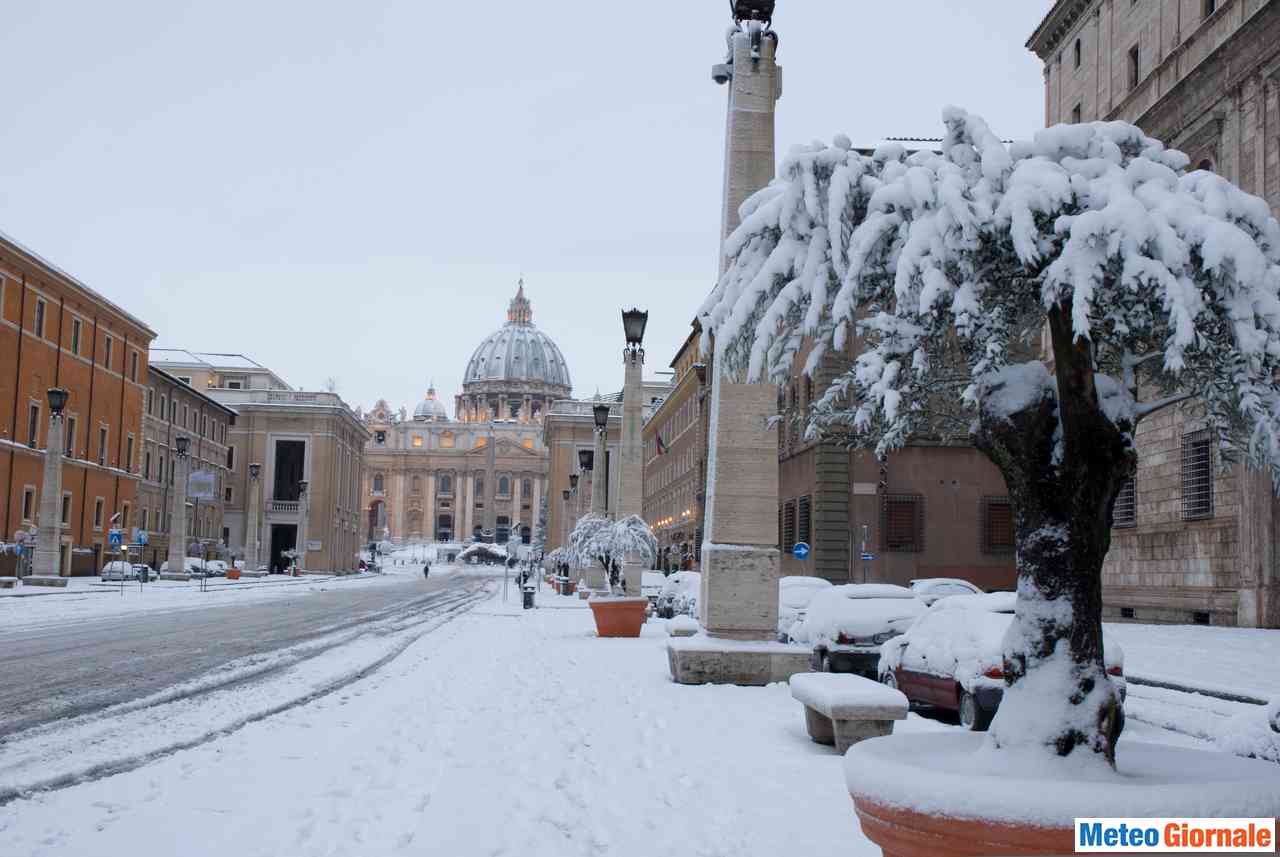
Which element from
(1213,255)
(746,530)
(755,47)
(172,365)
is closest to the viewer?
(1213,255)

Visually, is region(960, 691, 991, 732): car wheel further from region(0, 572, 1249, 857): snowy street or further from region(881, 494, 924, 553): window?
region(881, 494, 924, 553): window

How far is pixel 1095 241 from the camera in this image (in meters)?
5.06

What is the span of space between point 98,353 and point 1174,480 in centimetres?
5485

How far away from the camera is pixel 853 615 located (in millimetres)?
18500

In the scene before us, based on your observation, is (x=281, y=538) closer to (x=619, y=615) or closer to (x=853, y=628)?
(x=619, y=615)

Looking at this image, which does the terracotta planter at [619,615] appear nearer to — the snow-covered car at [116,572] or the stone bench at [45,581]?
the stone bench at [45,581]

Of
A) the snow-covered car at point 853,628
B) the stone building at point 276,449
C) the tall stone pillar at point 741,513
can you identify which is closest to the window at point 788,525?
the snow-covered car at point 853,628

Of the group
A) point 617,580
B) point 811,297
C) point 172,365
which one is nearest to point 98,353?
point 617,580

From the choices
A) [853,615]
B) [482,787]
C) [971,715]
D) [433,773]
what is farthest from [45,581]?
[482,787]

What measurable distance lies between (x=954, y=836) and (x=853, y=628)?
14.0m

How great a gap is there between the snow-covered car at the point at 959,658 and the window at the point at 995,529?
27.2 meters

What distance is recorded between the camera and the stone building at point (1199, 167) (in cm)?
2700

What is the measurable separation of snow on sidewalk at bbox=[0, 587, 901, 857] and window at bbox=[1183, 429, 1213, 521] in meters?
19.0

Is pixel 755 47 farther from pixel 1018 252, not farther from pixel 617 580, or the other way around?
pixel 617 580
